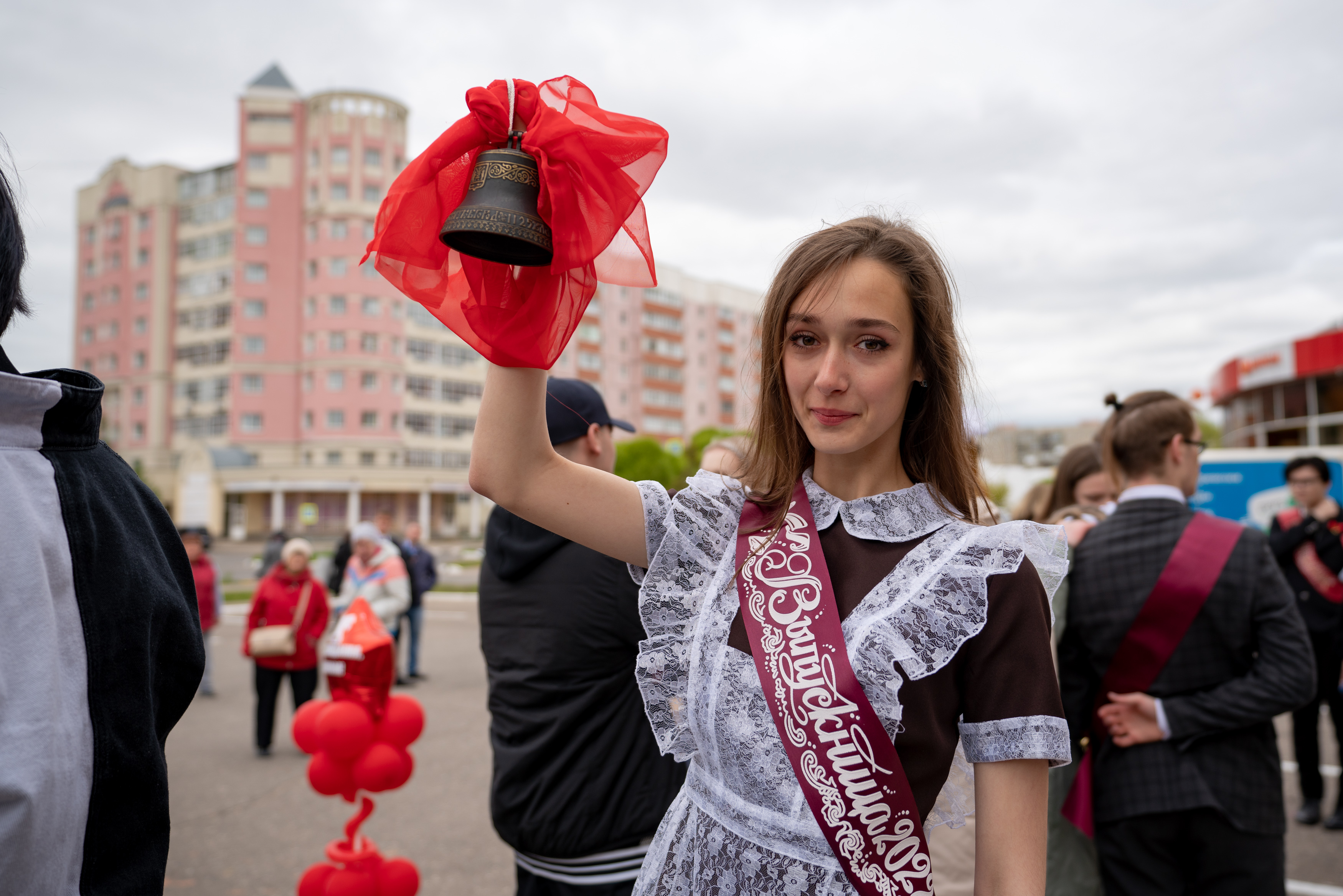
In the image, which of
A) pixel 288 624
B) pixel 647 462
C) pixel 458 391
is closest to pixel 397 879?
pixel 288 624

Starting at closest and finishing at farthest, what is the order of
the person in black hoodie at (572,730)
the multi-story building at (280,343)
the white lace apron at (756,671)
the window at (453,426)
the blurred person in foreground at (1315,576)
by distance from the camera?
the white lace apron at (756,671)
the person in black hoodie at (572,730)
the blurred person in foreground at (1315,576)
the multi-story building at (280,343)
the window at (453,426)

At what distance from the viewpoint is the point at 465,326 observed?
1318 mm

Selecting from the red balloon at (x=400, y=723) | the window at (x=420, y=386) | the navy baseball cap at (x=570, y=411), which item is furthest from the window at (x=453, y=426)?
the navy baseball cap at (x=570, y=411)

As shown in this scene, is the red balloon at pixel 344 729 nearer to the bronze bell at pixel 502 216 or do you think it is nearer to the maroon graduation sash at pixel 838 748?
the maroon graduation sash at pixel 838 748

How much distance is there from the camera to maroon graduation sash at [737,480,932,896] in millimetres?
1343

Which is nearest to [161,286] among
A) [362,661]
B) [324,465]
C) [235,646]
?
[324,465]

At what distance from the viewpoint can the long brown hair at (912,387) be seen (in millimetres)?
1539

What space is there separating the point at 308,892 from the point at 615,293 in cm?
5640

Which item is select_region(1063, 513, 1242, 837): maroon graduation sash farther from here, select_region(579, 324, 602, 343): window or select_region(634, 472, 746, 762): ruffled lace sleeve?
select_region(579, 324, 602, 343): window

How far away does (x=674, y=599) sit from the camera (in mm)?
1553

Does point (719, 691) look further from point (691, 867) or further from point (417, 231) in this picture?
point (417, 231)

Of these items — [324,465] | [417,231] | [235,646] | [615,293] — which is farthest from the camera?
[615,293]

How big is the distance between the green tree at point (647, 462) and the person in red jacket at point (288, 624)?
592 inches

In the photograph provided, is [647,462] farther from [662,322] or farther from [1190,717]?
[662,322]
